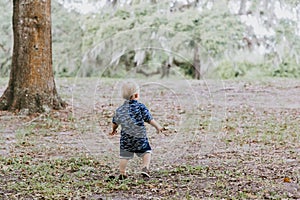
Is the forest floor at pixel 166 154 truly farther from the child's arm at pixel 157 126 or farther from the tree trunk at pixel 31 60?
the child's arm at pixel 157 126

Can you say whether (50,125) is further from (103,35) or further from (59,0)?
(59,0)

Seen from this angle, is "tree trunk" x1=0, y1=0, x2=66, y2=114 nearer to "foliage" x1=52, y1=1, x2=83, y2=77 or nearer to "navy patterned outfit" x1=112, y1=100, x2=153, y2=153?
"navy patterned outfit" x1=112, y1=100, x2=153, y2=153

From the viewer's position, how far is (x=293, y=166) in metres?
5.38

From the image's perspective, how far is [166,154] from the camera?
583cm

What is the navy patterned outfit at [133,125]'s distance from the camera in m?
4.75

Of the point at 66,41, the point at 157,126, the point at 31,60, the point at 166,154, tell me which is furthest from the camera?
the point at 66,41

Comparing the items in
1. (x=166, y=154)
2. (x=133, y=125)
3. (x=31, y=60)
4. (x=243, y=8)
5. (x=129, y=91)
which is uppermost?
(x=243, y=8)

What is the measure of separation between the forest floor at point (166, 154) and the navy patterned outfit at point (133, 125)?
294mm

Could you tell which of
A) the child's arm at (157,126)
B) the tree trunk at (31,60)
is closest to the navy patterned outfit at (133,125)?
the child's arm at (157,126)

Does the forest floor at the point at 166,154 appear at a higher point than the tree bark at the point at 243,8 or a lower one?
lower

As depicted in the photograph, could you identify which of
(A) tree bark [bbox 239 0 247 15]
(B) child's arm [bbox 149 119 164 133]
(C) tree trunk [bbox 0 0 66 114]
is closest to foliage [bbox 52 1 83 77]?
(A) tree bark [bbox 239 0 247 15]

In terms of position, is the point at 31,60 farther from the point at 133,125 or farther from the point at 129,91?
the point at 133,125

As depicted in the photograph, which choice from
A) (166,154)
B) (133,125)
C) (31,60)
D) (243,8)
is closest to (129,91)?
(133,125)

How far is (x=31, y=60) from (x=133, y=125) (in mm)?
4558
